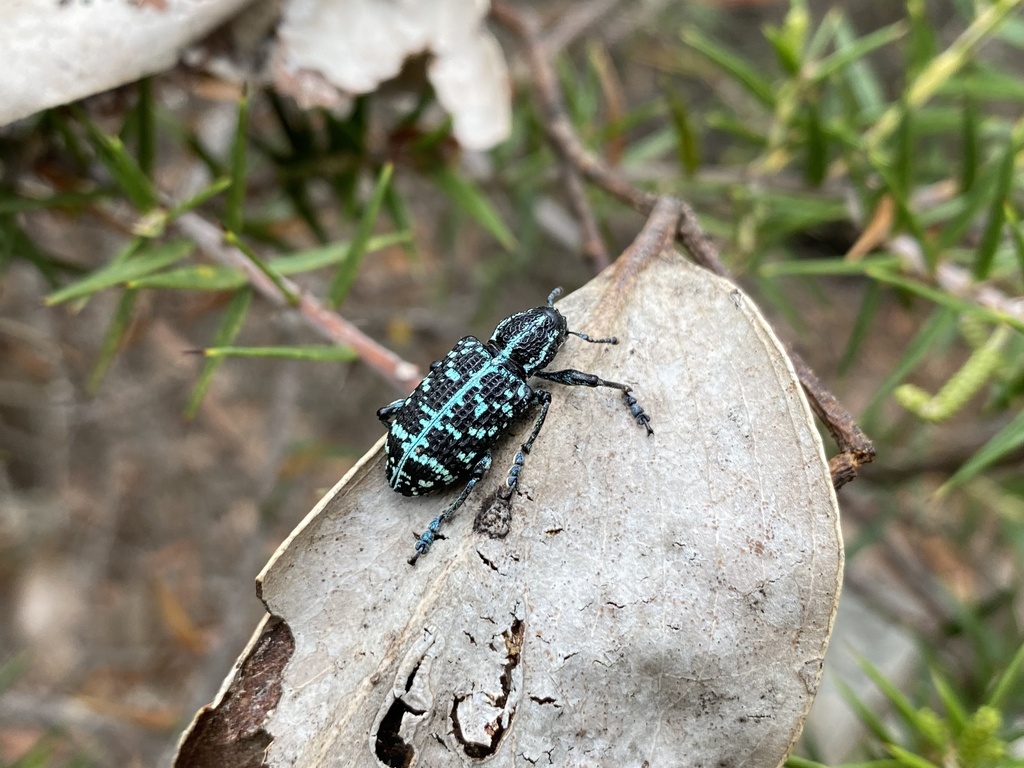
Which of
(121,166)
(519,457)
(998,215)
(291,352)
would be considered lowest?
(998,215)

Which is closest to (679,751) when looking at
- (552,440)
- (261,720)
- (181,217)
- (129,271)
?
(552,440)

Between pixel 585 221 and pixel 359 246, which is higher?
pixel 359 246

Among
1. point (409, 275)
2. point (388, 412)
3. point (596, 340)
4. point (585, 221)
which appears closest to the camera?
point (596, 340)

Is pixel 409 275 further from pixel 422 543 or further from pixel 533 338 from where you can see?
pixel 422 543

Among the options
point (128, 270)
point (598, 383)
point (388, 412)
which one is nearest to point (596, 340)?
point (598, 383)

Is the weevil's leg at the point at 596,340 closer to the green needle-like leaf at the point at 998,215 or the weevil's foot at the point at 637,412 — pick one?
the weevil's foot at the point at 637,412

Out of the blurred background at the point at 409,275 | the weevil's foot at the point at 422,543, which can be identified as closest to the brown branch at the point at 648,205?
the blurred background at the point at 409,275

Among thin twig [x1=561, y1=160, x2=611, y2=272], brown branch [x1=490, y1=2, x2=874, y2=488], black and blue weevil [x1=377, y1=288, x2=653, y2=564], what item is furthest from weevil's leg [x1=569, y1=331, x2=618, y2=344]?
thin twig [x1=561, y1=160, x2=611, y2=272]

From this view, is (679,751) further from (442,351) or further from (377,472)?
(442,351)
